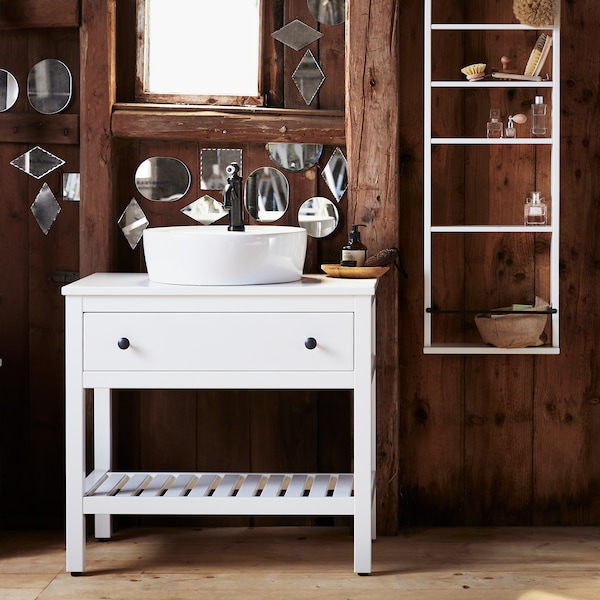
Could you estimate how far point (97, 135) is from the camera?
287 centimetres

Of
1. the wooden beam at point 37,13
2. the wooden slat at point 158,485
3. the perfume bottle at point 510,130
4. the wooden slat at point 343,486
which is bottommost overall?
the wooden slat at point 158,485

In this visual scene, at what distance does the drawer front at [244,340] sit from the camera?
246cm

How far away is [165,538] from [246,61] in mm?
1560

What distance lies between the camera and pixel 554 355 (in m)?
2.97

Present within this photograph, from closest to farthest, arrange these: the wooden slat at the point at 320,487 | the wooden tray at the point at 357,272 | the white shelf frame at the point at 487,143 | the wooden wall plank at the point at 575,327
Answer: the wooden slat at the point at 320,487 < the wooden tray at the point at 357,272 < the white shelf frame at the point at 487,143 < the wooden wall plank at the point at 575,327

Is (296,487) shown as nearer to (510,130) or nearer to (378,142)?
(378,142)

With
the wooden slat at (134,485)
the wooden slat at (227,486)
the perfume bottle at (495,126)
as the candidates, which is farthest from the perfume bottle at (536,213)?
the wooden slat at (134,485)

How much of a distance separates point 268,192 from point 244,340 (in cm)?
69

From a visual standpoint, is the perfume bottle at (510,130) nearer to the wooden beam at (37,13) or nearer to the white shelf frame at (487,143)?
the white shelf frame at (487,143)

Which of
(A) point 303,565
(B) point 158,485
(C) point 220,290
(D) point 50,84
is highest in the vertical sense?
(D) point 50,84

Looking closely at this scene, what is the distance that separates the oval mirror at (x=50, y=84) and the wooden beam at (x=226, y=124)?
0.19m

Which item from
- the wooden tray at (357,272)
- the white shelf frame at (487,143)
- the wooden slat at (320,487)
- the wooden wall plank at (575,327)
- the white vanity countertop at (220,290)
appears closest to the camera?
the white vanity countertop at (220,290)

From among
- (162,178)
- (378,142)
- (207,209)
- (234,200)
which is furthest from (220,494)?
(378,142)

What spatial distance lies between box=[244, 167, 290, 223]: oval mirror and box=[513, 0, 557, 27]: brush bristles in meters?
0.89
